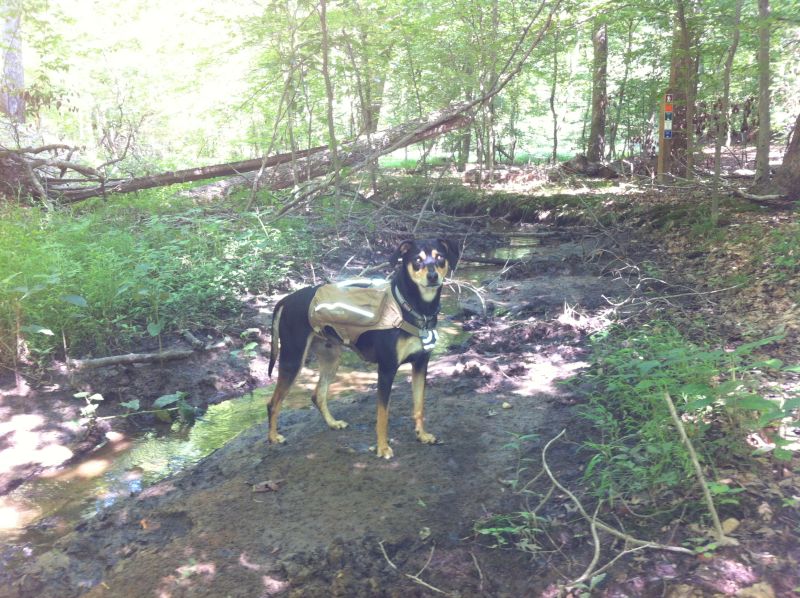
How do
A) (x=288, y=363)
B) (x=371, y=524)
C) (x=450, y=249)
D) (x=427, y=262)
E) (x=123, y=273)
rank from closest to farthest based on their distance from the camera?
1. (x=371, y=524)
2. (x=427, y=262)
3. (x=450, y=249)
4. (x=288, y=363)
5. (x=123, y=273)

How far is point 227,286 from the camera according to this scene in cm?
776

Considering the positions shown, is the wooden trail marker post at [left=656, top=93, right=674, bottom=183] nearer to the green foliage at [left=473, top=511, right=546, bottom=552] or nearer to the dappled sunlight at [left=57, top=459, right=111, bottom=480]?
the green foliage at [left=473, top=511, right=546, bottom=552]

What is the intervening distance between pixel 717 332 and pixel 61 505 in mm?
5947

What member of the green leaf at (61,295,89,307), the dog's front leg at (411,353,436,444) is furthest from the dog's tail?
the green leaf at (61,295,89,307)

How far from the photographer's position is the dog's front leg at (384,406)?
4.21m

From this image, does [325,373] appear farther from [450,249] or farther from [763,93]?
[763,93]

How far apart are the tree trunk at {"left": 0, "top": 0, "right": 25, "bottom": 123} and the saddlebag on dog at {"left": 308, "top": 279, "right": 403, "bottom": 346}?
10.6 meters

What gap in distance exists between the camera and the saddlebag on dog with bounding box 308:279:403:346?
4.25 m

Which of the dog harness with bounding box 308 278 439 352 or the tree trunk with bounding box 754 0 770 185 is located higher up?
the tree trunk with bounding box 754 0 770 185

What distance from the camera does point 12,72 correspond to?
14.5 metres

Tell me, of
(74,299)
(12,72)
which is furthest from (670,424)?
(12,72)

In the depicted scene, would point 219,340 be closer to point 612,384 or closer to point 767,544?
point 612,384

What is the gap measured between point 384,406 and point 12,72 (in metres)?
15.8

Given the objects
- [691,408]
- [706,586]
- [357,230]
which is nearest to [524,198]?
[357,230]
